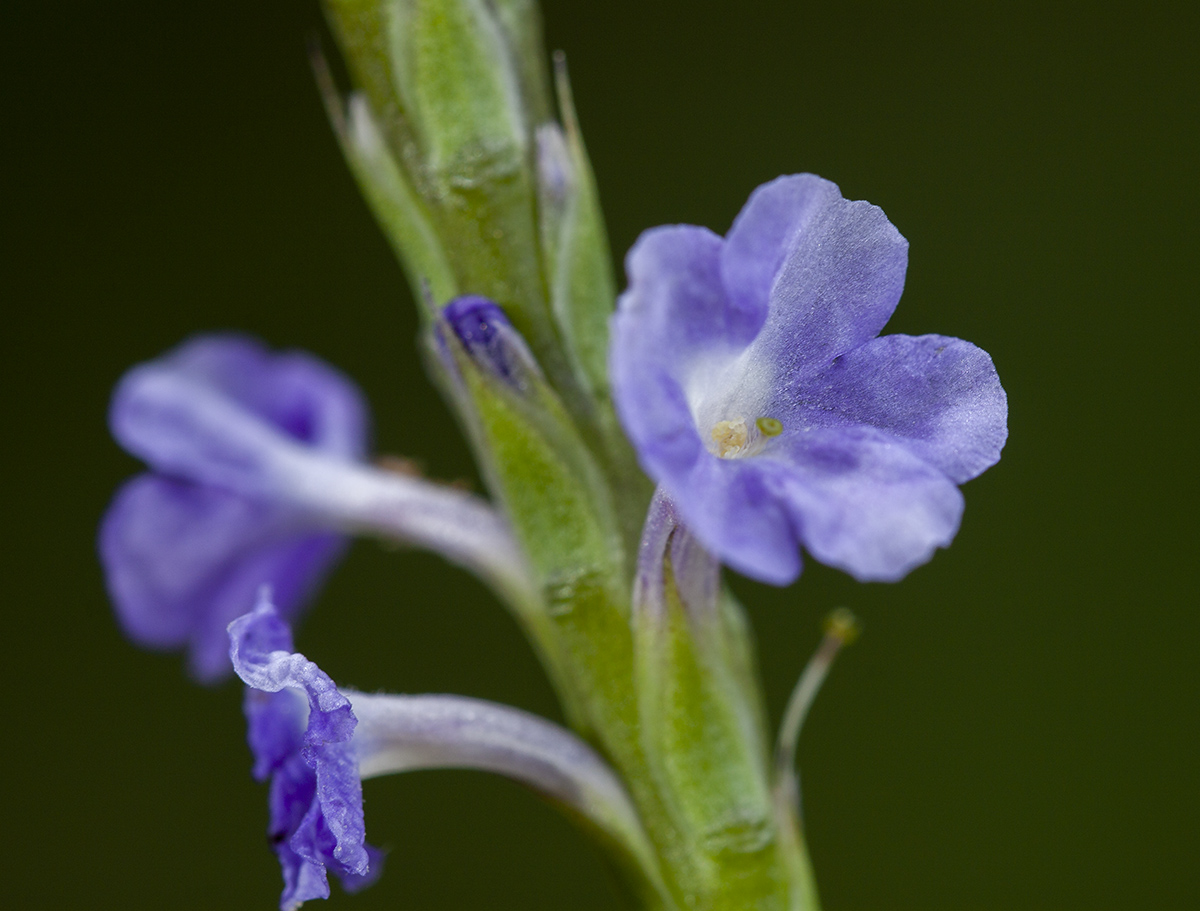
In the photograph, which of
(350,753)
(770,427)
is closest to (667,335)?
(770,427)

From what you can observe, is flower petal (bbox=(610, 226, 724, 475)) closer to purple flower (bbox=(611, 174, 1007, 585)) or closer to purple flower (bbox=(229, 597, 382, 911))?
purple flower (bbox=(611, 174, 1007, 585))

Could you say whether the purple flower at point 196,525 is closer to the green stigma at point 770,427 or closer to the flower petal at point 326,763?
the flower petal at point 326,763

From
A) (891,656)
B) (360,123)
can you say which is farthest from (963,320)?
(360,123)

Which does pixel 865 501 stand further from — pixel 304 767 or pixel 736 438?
pixel 304 767

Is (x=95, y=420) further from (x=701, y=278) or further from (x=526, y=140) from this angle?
(x=701, y=278)

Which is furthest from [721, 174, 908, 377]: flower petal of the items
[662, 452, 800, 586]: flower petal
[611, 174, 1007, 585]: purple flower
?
[662, 452, 800, 586]: flower petal

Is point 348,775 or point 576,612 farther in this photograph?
point 576,612

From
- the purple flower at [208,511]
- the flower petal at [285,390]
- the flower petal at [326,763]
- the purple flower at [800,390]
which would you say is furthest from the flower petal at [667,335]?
the flower petal at [285,390]
